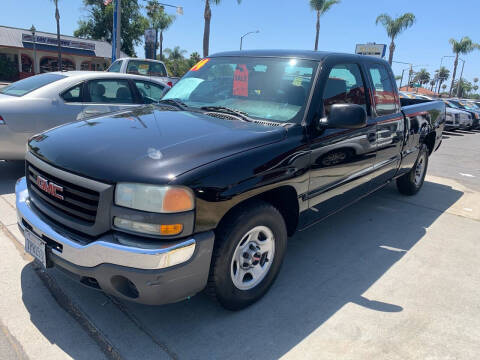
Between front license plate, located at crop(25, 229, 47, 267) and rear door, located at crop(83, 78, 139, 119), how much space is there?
11.1 ft

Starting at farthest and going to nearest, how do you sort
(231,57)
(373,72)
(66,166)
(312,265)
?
(373,72)
(231,57)
(312,265)
(66,166)

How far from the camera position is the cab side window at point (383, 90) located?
4.09m

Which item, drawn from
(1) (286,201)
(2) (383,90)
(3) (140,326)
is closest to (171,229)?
(3) (140,326)

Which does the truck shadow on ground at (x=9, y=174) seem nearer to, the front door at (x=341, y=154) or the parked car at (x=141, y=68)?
the front door at (x=341, y=154)

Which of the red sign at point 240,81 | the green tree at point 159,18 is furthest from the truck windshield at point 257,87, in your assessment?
the green tree at point 159,18

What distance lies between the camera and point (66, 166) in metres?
2.37

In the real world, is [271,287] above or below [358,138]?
below

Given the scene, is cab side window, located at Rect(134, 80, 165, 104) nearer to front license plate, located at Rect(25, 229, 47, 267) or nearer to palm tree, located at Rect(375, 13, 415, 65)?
front license plate, located at Rect(25, 229, 47, 267)

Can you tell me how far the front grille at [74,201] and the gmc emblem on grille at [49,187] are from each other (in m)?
0.02

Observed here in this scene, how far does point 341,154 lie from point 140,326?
7.00 feet

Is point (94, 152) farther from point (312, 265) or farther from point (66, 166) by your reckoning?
point (312, 265)

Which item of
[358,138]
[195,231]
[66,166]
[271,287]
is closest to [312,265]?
[271,287]

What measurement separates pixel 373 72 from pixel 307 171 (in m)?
1.82

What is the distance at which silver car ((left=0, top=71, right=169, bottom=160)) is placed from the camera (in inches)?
201
